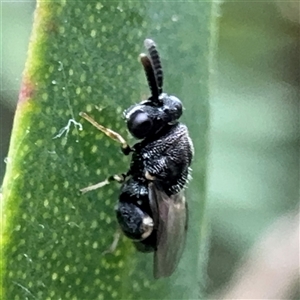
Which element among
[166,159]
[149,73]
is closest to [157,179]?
[166,159]

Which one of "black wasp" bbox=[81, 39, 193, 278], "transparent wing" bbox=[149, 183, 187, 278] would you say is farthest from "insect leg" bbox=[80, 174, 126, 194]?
"transparent wing" bbox=[149, 183, 187, 278]

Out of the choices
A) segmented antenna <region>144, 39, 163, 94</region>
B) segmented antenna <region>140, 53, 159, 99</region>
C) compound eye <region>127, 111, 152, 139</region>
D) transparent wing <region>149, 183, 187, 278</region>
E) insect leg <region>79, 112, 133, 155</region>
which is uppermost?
segmented antenna <region>144, 39, 163, 94</region>

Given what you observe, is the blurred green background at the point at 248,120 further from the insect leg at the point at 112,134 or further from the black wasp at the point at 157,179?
the insect leg at the point at 112,134

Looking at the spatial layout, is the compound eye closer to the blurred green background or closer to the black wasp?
the black wasp

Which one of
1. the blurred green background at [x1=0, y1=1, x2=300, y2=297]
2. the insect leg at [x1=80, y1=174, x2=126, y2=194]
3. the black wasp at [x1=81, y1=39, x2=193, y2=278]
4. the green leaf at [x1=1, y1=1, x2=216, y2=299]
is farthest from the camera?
the blurred green background at [x1=0, y1=1, x2=300, y2=297]

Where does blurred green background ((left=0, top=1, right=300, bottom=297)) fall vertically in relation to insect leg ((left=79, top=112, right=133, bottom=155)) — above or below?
above

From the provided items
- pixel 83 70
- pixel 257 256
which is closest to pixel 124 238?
pixel 83 70

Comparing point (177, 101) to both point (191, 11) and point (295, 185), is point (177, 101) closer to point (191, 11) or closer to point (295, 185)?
point (191, 11)
